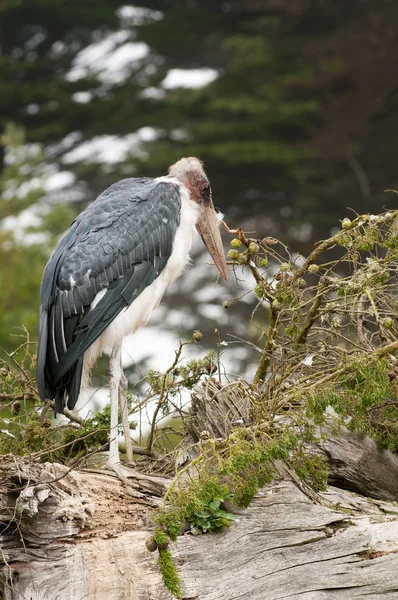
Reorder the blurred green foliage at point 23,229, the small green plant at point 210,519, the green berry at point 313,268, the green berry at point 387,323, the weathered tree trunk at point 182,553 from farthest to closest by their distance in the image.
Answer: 1. the blurred green foliage at point 23,229
2. the green berry at point 313,268
3. the green berry at point 387,323
4. the small green plant at point 210,519
5. the weathered tree trunk at point 182,553

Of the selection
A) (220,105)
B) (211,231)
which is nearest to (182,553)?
(211,231)

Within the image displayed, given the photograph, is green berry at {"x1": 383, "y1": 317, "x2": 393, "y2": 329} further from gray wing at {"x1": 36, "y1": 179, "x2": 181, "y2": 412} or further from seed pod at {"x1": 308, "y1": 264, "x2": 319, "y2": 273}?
gray wing at {"x1": 36, "y1": 179, "x2": 181, "y2": 412}

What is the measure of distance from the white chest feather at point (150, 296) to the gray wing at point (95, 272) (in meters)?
0.06

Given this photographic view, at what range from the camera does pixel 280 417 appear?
405 centimetres

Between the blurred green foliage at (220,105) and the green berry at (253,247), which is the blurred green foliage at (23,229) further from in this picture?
the green berry at (253,247)

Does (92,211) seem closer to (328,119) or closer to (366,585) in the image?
(366,585)

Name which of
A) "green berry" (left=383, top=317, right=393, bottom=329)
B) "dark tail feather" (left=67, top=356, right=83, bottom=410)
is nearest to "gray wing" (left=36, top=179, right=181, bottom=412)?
"dark tail feather" (left=67, top=356, right=83, bottom=410)

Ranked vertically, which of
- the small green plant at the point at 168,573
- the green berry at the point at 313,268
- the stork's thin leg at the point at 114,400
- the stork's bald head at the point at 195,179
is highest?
the stork's bald head at the point at 195,179

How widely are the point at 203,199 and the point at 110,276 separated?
75 cm

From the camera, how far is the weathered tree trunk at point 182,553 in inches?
151

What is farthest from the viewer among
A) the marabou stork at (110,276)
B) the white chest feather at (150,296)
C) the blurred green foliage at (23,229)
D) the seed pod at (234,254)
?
the blurred green foliage at (23,229)

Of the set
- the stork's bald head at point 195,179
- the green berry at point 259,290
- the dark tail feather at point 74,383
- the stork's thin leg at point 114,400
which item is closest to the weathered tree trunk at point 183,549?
the stork's thin leg at point 114,400

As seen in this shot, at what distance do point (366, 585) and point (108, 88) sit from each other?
9.56 meters

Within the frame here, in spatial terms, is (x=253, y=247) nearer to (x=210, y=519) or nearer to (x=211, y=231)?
(x=211, y=231)
